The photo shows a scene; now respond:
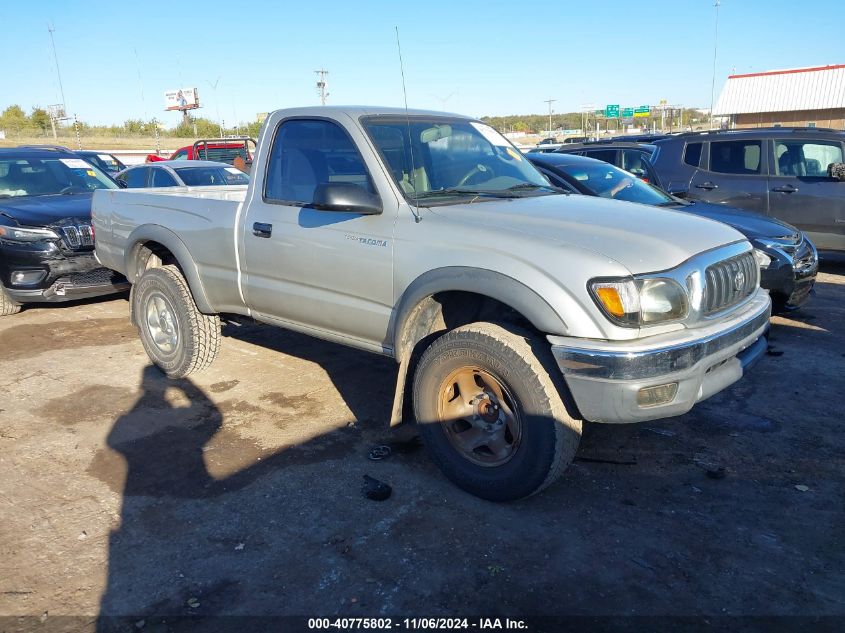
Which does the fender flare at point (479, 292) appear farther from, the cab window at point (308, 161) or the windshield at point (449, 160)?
the cab window at point (308, 161)

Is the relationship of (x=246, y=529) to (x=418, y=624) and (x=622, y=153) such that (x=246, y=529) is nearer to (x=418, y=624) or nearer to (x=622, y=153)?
(x=418, y=624)

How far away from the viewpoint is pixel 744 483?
11.9 ft

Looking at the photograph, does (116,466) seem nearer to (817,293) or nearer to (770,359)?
(770,359)

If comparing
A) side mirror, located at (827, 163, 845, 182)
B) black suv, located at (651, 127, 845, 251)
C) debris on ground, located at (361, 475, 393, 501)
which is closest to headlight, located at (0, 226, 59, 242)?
debris on ground, located at (361, 475, 393, 501)

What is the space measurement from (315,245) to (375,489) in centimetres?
149

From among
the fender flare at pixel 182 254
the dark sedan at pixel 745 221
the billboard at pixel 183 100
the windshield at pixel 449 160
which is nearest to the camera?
the windshield at pixel 449 160

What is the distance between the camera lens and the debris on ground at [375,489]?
3.55 metres

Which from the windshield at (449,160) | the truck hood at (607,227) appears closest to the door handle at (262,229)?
the windshield at (449,160)

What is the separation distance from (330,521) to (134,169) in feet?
32.7

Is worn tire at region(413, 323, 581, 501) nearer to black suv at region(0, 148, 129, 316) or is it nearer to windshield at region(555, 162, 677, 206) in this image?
windshield at region(555, 162, 677, 206)

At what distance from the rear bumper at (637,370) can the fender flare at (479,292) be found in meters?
0.11

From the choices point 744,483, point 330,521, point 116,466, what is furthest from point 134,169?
point 744,483

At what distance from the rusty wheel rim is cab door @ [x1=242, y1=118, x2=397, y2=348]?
0.59 m

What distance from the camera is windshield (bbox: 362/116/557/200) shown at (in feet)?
13.0
